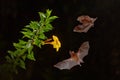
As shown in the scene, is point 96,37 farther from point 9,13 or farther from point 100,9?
point 9,13

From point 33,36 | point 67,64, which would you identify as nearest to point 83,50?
point 67,64

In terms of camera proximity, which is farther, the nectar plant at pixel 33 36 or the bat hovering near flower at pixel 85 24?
the bat hovering near flower at pixel 85 24

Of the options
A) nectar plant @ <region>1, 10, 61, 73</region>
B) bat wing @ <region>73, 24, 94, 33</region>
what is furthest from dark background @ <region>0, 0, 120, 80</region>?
nectar plant @ <region>1, 10, 61, 73</region>

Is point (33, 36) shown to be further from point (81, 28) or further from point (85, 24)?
point (81, 28)

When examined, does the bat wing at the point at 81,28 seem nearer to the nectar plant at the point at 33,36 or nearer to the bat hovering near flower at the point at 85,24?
the bat hovering near flower at the point at 85,24

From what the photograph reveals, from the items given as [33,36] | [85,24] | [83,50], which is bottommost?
[33,36]

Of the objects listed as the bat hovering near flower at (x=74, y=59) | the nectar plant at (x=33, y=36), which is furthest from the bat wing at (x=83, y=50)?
the nectar plant at (x=33, y=36)

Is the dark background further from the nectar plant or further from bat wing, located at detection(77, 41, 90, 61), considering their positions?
the nectar plant
